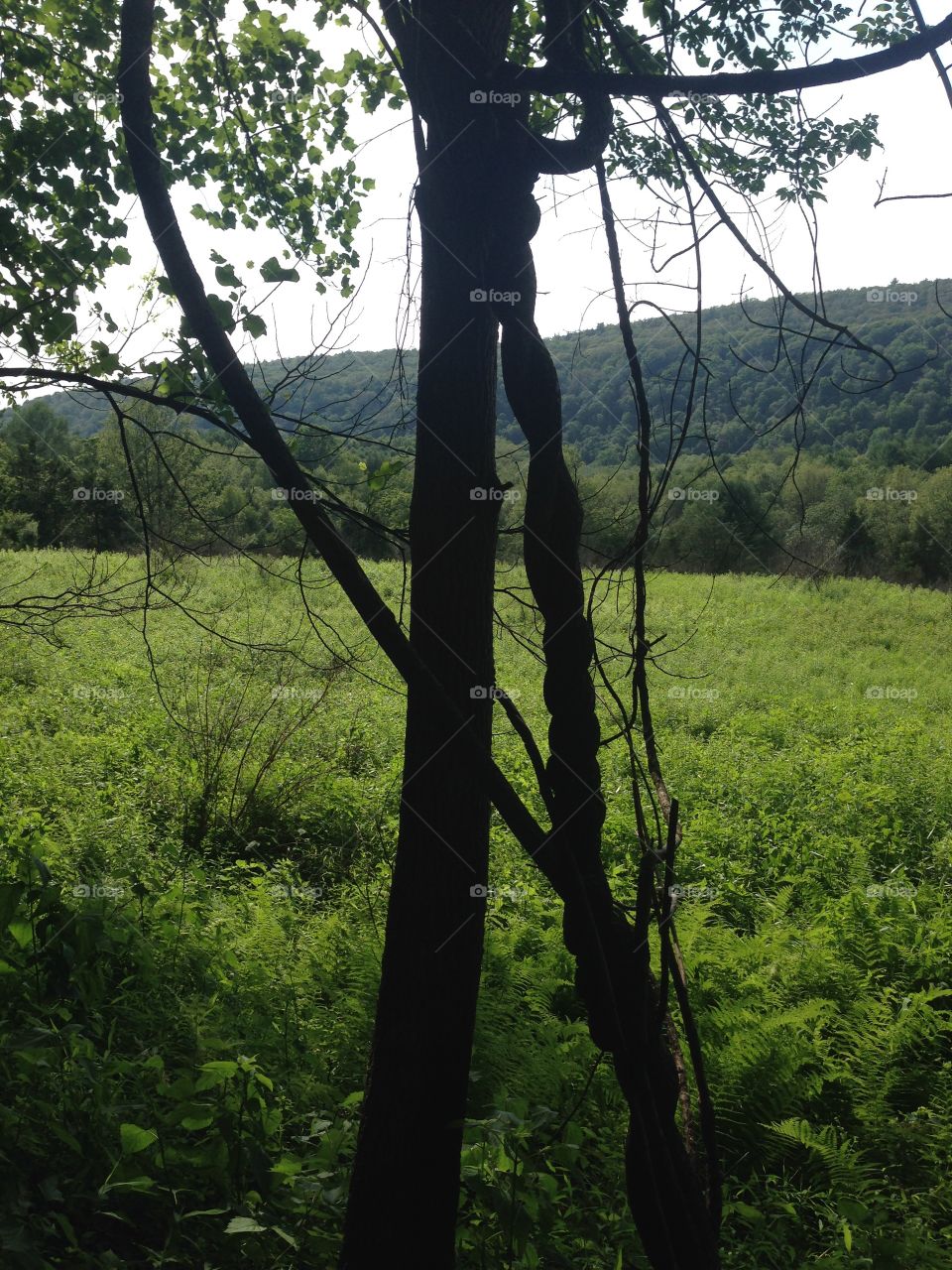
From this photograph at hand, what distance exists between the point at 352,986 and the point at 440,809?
10.4 ft

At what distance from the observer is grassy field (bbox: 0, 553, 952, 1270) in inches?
102

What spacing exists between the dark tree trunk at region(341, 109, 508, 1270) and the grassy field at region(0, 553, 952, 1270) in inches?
7.8

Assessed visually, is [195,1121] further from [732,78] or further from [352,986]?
[732,78]

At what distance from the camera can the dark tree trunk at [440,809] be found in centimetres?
204

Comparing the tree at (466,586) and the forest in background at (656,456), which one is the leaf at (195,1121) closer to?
the tree at (466,586)

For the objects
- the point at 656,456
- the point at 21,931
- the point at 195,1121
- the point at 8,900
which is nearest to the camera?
the point at 195,1121

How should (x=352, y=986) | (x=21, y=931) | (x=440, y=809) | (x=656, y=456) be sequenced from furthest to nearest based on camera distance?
(x=352, y=986)
(x=21, y=931)
(x=656, y=456)
(x=440, y=809)

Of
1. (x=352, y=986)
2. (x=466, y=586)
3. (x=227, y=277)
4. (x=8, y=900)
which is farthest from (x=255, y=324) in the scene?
(x=352, y=986)

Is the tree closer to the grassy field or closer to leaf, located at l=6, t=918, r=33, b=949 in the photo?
the grassy field

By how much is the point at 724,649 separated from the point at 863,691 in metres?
3.66

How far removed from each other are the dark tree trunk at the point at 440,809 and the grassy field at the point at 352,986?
7.8 inches

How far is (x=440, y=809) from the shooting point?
6.66 ft

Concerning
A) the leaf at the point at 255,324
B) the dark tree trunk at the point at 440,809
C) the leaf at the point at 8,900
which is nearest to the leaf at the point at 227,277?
the leaf at the point at 255,324

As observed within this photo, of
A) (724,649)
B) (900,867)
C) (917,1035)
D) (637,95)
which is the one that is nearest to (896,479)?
(724,649)
